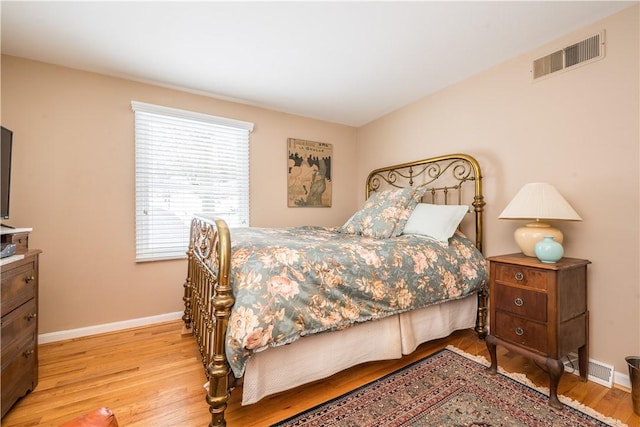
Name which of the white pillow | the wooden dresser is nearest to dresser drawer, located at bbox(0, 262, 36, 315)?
the wooden dresser

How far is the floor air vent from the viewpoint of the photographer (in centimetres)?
166

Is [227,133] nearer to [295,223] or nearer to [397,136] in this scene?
[295,223]

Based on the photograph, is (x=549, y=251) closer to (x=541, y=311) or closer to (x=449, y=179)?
(x=541, y=311)

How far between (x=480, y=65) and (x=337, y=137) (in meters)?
1.80

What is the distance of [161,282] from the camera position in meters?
2.64

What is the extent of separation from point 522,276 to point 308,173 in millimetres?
2422

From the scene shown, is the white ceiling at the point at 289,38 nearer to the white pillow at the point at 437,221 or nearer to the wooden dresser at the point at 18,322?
the white pillow at the point at 437,221

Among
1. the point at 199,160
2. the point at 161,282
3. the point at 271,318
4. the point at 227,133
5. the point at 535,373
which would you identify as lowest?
the point at 535,373

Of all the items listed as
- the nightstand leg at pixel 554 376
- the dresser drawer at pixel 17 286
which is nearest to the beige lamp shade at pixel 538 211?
the nightstand leg at pixel 554 376

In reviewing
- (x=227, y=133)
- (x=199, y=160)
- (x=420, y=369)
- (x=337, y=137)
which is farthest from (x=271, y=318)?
(x=337, y=137)

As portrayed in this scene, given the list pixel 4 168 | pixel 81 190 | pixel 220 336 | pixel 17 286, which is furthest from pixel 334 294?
pixel 81 190

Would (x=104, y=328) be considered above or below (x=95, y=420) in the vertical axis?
below

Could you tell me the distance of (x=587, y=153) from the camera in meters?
1.77

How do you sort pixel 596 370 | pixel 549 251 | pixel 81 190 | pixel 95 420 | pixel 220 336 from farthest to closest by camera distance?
pixel 81 190
pixel 596 370
pixel 549 251
pixel 220 336
pixel 95 420
